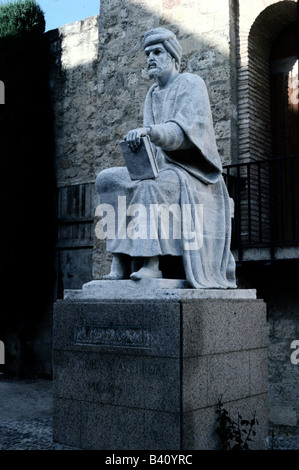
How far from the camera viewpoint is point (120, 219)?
4.04 metres

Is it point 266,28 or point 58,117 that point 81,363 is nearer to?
point 266,28

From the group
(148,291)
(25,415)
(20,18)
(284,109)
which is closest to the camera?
(148,291)

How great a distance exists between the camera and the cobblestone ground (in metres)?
5.11

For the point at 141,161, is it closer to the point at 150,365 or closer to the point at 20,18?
the point at 150,365

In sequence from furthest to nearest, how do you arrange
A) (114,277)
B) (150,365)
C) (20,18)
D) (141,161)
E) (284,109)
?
(20,18) → (284,109) → (114,277) → (141,161) → (150,365)

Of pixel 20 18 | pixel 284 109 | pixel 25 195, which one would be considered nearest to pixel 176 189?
pixel 284 109

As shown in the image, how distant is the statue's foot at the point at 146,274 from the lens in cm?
380

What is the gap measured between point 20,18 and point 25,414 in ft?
23.4

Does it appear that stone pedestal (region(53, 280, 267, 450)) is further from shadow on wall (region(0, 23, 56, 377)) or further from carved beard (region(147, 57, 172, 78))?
shadow on wall (region(0, 23, 56, 377))

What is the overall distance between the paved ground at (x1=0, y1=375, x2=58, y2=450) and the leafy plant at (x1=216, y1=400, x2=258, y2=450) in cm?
120

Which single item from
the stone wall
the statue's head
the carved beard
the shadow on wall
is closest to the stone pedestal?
the carved beard

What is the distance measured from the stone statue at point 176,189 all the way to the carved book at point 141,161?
4cm

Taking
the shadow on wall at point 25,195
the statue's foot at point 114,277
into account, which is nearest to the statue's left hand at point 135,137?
the statue's foot at point 114,277

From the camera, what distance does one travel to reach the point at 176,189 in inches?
155
